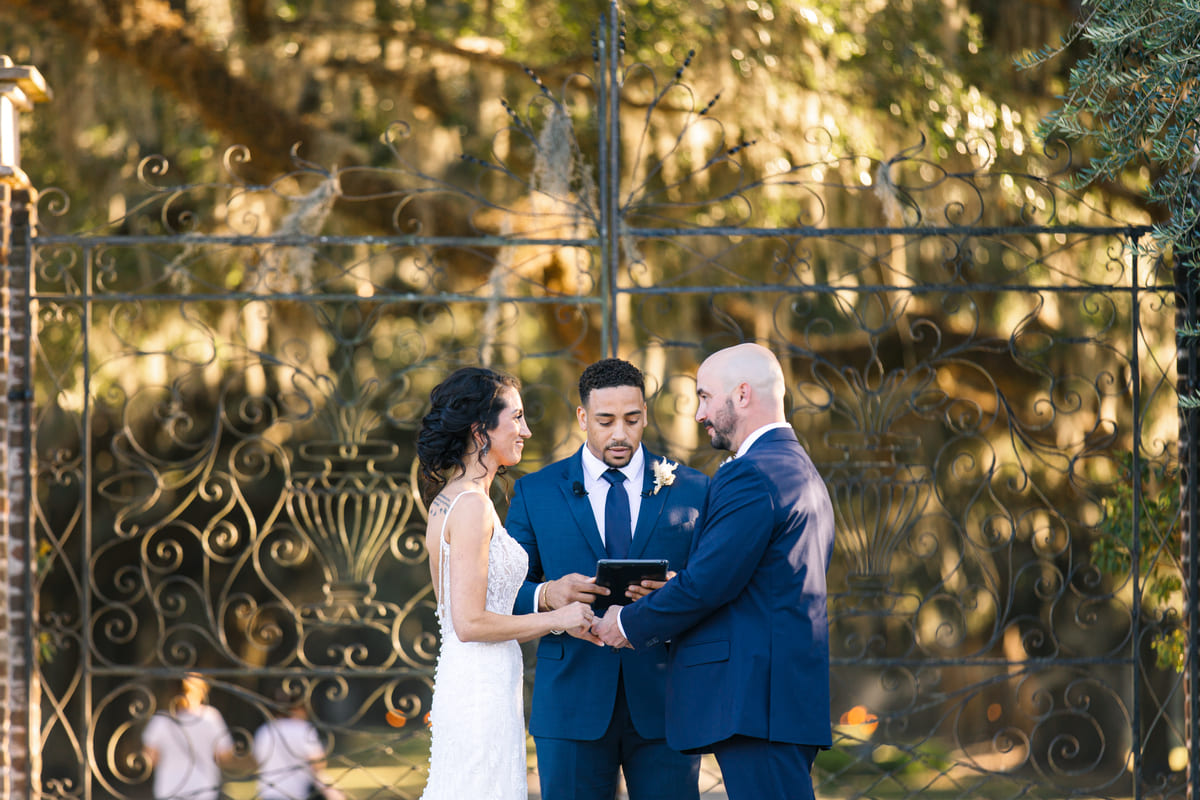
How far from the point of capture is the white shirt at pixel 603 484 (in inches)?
132

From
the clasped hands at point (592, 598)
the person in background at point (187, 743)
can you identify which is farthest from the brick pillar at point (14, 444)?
the clasped hands at point (592, 598)

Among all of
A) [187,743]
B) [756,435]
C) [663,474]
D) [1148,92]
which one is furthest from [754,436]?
[187,743]

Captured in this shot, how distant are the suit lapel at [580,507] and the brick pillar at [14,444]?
223cm

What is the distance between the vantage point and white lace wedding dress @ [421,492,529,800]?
9.80 feet

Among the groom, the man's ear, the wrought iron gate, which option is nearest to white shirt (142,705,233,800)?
the wrought iron gate

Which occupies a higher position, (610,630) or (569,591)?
(569,591)

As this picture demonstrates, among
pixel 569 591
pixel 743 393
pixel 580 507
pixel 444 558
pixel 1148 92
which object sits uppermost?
pixel 1148 92

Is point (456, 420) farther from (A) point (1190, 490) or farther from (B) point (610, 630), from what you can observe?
(A) point (1190, 490)

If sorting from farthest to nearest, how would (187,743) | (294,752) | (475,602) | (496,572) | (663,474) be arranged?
(294,752)
(187,743)
(663,474)
(496,572)
(475,602)

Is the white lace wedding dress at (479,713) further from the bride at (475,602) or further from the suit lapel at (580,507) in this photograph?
the suit lapel at (580,507)

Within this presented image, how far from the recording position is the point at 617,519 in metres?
3.33

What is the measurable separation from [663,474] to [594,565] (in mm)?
312

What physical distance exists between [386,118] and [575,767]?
5764 millimetres

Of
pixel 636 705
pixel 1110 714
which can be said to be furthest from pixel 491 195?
pixel 1110 714
